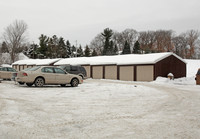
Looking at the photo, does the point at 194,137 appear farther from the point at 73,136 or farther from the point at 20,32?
the point at 20,32

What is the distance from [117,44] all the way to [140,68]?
2138 inches

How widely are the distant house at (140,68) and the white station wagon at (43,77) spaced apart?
1408 centimetres

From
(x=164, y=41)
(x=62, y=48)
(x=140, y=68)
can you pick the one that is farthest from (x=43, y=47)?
(x=140, y=68)

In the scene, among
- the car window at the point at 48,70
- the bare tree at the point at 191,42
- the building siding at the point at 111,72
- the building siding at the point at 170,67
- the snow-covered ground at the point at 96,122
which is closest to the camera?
the snow-covered ground at the point at 96,122

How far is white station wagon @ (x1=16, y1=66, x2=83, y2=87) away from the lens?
46.9 feet

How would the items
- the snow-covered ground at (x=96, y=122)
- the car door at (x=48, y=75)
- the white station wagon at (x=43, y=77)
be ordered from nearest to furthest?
the snow-covered ground at (x=96, y=122) → the white station wagon at (x=43, y=77) → the car door at (x=48, y=75)

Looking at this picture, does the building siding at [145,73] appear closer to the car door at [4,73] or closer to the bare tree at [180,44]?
the car door at [4,73]

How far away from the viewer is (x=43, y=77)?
1480cm

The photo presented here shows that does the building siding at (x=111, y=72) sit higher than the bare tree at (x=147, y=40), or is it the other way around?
the bare tree at (x=147, y=40)

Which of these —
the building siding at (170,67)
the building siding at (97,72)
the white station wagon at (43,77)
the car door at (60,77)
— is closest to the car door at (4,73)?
the white station wagon at (43,77)

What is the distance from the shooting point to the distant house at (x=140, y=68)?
2759cm

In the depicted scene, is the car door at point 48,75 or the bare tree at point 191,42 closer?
the car door at point 48,75

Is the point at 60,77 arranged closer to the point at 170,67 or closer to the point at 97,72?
the point at 97,72

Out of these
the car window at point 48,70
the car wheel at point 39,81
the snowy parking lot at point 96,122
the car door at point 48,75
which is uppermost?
the car window at point 48,70
